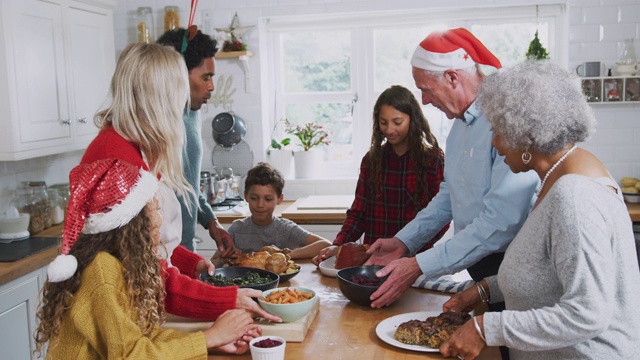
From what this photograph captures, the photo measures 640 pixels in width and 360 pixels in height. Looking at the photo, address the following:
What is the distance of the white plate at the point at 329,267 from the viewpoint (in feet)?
7.53

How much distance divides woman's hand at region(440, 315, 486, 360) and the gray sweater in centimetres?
3

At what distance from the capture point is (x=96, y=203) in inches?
57.9

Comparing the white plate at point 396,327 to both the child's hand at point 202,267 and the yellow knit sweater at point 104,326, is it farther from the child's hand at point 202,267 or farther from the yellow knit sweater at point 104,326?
the child's hand at point 202,267

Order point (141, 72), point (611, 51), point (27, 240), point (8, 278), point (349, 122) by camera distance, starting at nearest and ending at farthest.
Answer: point (141, 72)
point (8, 278)
point (27, 240)
point (611, 51)
point (349, 122)

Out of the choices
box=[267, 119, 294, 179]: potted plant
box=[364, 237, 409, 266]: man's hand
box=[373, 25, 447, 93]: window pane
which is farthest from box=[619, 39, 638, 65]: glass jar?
box=[364, 237, 409, 266]: man's hand

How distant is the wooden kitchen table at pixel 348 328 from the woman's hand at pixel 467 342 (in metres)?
0.06

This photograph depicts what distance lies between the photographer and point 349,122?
188 inches

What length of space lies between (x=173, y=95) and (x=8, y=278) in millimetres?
1597

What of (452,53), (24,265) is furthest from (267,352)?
(24,265)

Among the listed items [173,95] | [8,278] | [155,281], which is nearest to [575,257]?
[155,281]

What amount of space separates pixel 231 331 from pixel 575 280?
32.7 inches

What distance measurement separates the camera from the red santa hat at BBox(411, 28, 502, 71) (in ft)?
7.24

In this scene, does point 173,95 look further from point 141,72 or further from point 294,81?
point 294,81

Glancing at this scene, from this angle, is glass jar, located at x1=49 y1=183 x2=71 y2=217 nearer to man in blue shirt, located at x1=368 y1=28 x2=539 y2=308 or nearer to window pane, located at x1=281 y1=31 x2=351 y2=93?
window pane, located at x1=281 y1=31 x2=351 y2=93
